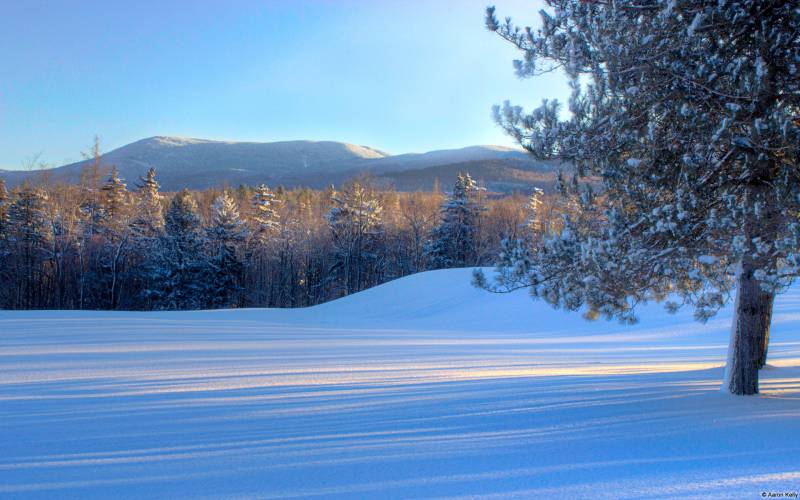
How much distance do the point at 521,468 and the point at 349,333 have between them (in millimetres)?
12071

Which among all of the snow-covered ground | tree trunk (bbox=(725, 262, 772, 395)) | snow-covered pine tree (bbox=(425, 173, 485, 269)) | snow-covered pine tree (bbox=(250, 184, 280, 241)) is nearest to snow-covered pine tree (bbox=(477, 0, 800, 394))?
tree trunk (bbox=(725, 262, 772, 395))

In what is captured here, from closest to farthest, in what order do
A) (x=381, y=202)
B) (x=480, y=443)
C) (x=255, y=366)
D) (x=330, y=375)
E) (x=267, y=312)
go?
(x=480, y=443) < (x=330, y=375) < (x=255, y=366) < (x=267, y=312) < (x=381, y=202)

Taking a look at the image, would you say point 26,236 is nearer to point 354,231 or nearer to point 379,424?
point 354,231

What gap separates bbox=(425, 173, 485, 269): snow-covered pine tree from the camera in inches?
1515

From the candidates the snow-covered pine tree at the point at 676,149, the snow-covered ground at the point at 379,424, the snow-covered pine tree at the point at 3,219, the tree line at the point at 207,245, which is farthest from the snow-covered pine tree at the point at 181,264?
the snow-covered pine tree at the point at 676,149

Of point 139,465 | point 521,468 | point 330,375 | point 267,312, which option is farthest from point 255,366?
point 267,312

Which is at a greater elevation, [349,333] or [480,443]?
[480,443]

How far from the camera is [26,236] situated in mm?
33969

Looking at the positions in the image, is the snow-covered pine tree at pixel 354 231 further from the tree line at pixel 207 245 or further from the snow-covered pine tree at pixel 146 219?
the snow-covered pine tree at pixel 146 219

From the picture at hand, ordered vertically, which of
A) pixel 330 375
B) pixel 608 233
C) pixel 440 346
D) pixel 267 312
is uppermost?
pixel 608 233

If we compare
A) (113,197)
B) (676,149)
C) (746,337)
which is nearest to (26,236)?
(113,197)

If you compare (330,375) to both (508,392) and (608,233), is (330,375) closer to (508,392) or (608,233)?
(508,392)

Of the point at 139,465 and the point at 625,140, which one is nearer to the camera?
the point at 139,465

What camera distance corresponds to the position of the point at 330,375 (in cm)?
766
